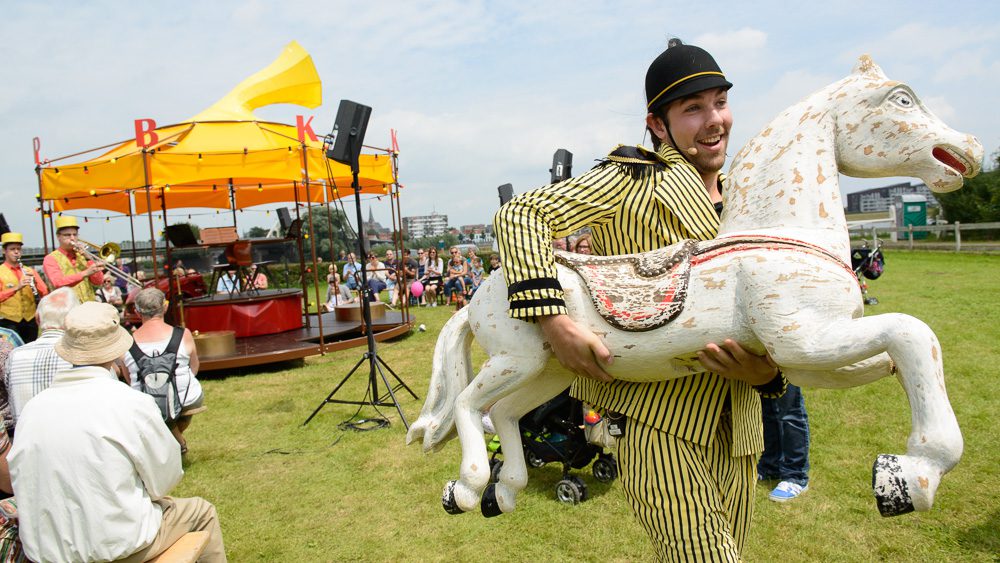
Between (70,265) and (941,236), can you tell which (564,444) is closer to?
(70,265)

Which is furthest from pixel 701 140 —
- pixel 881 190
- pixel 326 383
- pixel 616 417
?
pixel 881 190

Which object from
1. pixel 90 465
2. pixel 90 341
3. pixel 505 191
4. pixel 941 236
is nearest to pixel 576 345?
pixel 90 465

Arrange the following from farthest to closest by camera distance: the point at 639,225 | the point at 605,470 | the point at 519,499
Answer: the point at 605,470
the point at 519,499
the point at 639,225

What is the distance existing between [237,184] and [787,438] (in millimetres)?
11017

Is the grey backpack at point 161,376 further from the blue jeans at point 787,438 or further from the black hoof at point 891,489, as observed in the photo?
the black hoof at point 891,489

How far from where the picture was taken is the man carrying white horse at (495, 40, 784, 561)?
162cm

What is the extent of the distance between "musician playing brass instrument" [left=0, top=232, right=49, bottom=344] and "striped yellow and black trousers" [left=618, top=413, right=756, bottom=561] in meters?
7.84

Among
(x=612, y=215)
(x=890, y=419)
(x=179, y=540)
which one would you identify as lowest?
(x=890, y=419)

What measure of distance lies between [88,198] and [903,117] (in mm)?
12866

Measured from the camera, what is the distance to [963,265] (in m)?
16.1

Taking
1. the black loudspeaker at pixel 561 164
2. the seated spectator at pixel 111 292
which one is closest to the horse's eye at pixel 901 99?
the black loudspeaker at pixel 561 164

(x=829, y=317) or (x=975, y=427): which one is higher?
(x=829, y=317)

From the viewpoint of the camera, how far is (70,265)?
25.1ft

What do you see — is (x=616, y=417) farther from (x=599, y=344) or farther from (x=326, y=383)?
(x=326, y=383)
